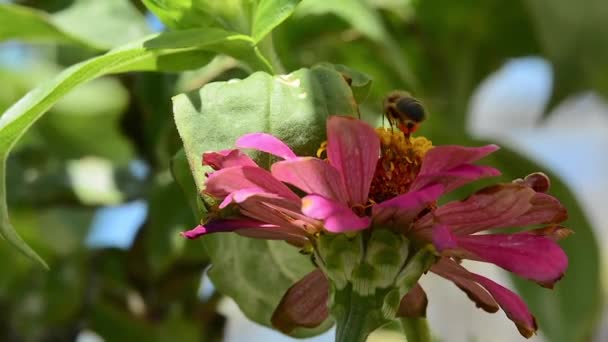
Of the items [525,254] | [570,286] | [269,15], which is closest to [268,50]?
[269,15]

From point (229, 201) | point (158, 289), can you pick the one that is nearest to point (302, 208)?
point (229, 201)

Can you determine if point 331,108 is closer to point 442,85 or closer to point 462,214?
point 462,214

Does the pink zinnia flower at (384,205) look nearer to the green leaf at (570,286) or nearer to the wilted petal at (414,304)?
the wilted petal at (414,304)

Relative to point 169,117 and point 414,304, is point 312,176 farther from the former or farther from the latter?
point 169,117

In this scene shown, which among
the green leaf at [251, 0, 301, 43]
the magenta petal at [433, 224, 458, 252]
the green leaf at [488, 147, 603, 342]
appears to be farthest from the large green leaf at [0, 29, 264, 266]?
the green leaf at [488, 147, 603, 342]

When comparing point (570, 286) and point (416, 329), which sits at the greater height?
point (416, 329)

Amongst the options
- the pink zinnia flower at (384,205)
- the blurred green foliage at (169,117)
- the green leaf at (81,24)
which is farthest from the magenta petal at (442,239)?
the green leaf at (81,24)
